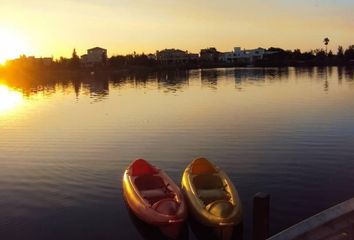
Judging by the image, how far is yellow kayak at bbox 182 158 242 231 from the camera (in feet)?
44.9

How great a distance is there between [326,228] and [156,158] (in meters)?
16.5

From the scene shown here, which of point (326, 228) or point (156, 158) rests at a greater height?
point (326, 228)

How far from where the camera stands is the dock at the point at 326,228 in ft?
27.6

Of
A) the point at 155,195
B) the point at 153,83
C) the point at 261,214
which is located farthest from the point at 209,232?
the point at 153,83

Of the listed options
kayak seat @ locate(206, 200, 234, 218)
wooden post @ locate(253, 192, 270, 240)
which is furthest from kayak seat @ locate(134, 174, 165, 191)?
wooden post @ locate(253, 192, 270, 240)

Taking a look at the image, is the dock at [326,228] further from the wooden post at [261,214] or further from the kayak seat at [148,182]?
the kayak seat at [148,182]

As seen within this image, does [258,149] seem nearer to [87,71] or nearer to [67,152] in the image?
[67,152]

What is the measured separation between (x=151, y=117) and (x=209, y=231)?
2707cm

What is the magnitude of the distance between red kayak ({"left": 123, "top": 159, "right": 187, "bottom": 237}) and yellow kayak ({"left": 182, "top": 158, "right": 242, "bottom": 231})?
0.44 meters

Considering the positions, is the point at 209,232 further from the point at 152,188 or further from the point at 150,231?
the point at 152,188

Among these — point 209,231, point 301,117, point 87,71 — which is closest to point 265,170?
point 209,231

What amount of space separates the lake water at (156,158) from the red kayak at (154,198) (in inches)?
39.4

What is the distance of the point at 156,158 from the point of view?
2483cm

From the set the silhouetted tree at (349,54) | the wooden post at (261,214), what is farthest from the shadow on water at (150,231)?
the silhouetted tree at (349,54)
